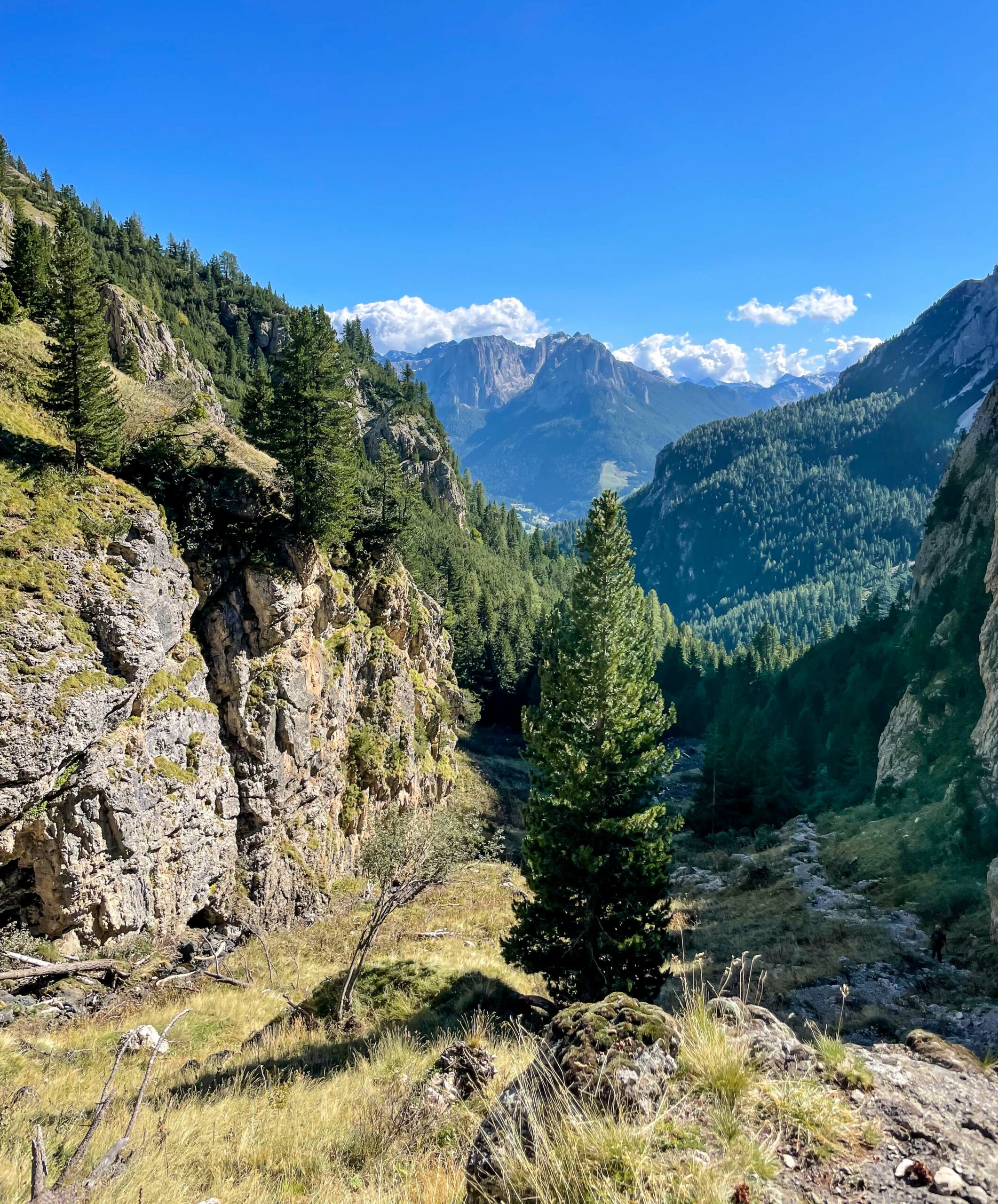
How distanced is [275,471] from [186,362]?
5341 cm

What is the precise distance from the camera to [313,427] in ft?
104

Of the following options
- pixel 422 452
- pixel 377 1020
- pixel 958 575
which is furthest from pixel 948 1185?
pixel 422 452

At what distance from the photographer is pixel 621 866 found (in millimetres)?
17047

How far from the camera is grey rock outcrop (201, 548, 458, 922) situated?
29.1 metres

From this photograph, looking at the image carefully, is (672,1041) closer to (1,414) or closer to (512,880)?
(1,414)

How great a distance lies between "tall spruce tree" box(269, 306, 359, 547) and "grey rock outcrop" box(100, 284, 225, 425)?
1117 inches

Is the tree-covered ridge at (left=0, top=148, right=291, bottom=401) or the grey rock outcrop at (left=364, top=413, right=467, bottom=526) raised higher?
the tree-covered ridge at (left=0, top=148, right=291, bottom=401)

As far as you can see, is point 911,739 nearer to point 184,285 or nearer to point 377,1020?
point 377,1020

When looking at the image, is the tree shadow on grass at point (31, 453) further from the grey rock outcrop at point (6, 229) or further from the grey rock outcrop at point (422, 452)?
Result: the grey rock outcrop at point (422, 452)

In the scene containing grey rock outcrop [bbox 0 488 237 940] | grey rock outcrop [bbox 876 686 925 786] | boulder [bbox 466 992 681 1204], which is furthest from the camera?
grey rock outcrop [bbox 876 686 925 786]

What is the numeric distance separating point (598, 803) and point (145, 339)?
2819 inches

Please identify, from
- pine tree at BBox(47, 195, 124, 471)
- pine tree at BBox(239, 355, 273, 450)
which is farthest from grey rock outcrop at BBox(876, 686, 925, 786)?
pine tree at BBox(47, 195, 124, 471)

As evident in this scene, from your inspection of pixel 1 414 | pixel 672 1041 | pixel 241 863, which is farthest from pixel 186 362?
pixel 672 1041

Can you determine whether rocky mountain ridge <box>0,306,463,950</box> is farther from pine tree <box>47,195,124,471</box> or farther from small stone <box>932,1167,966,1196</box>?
small stone <box>932,1167,966,1196</box>
